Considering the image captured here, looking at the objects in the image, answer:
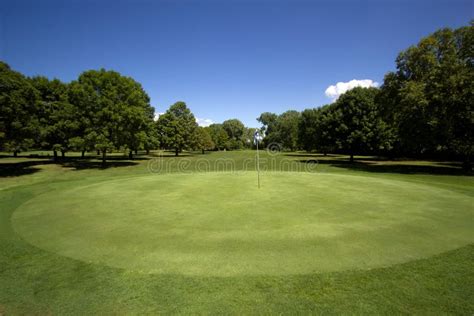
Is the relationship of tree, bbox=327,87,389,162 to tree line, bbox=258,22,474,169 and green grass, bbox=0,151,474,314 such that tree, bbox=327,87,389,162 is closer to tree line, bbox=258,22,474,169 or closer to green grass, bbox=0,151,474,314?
tree line, bbox=258,22,474,169

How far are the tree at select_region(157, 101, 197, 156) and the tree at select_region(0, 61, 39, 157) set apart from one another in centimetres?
3220

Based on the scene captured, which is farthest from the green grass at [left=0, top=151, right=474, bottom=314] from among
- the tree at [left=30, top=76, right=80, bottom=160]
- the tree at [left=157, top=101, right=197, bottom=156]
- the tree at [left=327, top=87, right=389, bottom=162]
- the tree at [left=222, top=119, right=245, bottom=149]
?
the tree at [left=222, top=119, right=245, bottom=149]

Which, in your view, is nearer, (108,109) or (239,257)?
(239,257)

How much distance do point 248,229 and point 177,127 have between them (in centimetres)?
5123

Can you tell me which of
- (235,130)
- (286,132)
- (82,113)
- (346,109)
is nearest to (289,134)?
(286,132)

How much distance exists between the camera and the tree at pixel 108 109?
93.9 feet

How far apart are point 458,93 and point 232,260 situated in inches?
1097

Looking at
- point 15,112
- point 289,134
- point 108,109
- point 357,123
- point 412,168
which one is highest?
point 108,109

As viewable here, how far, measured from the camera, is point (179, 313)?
12.3ft

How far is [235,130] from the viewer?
132m

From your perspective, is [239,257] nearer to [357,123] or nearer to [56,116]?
[56,116]

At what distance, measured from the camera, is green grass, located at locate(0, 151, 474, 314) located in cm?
407

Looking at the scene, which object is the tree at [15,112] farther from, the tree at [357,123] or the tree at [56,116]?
the tree at [357,123]

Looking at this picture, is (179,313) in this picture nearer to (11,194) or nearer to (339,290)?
(339,290)
